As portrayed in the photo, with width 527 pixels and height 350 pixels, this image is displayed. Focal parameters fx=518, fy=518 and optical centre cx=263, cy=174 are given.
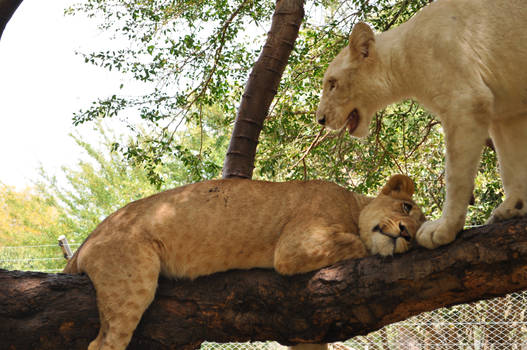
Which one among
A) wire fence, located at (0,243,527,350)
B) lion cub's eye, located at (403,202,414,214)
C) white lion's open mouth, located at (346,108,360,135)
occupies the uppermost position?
white lion's open mouth, located at (346,108,360,135)

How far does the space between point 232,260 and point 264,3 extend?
21.6ft

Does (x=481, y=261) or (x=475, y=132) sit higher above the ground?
(x=475, y=132)

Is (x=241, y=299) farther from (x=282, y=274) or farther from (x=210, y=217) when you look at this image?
(x=210, y=217)

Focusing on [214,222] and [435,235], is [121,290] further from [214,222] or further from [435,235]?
[435,235]

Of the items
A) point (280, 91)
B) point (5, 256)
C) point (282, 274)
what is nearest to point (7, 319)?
point (282, 274)

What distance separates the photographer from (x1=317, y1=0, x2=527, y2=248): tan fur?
2.78 meters

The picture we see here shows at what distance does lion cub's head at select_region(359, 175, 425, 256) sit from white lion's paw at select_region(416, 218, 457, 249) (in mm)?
143

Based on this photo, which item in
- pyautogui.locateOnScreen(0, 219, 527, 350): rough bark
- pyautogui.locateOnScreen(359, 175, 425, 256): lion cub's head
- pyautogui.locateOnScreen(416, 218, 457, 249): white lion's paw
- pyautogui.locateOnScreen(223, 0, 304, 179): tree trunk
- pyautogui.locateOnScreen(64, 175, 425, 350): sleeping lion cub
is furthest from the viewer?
pyautogui.locateOnScreen(223, 0, 304, 179): tree trunk

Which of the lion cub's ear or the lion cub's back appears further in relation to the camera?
the lion cub's ear

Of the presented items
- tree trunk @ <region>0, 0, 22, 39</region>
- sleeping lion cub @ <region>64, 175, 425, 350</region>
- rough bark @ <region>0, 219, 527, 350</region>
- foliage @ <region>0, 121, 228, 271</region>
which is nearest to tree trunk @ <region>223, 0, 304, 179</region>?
sleeping lion cub @ <region>64, 175, 425, 350</region>

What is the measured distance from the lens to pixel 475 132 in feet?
9.09

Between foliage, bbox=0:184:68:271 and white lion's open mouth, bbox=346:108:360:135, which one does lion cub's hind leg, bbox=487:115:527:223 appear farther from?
foliage, bbox=0:184:68:271

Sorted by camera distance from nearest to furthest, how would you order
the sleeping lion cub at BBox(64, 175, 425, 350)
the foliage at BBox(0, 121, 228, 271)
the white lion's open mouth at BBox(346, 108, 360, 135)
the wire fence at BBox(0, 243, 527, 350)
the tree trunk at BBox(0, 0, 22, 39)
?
the sleeping lion cub at BBox(64, 175, 425, 350) → the tree trunk at BBox(0, 0, 22, 39) → the white lion's open mouth at BBox(346, 108, 360, 135) → the wire fence at BBox(0, 243, 527, 350) → the foliage at BBox(0, 121, 228, 271)

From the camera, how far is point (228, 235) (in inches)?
135
